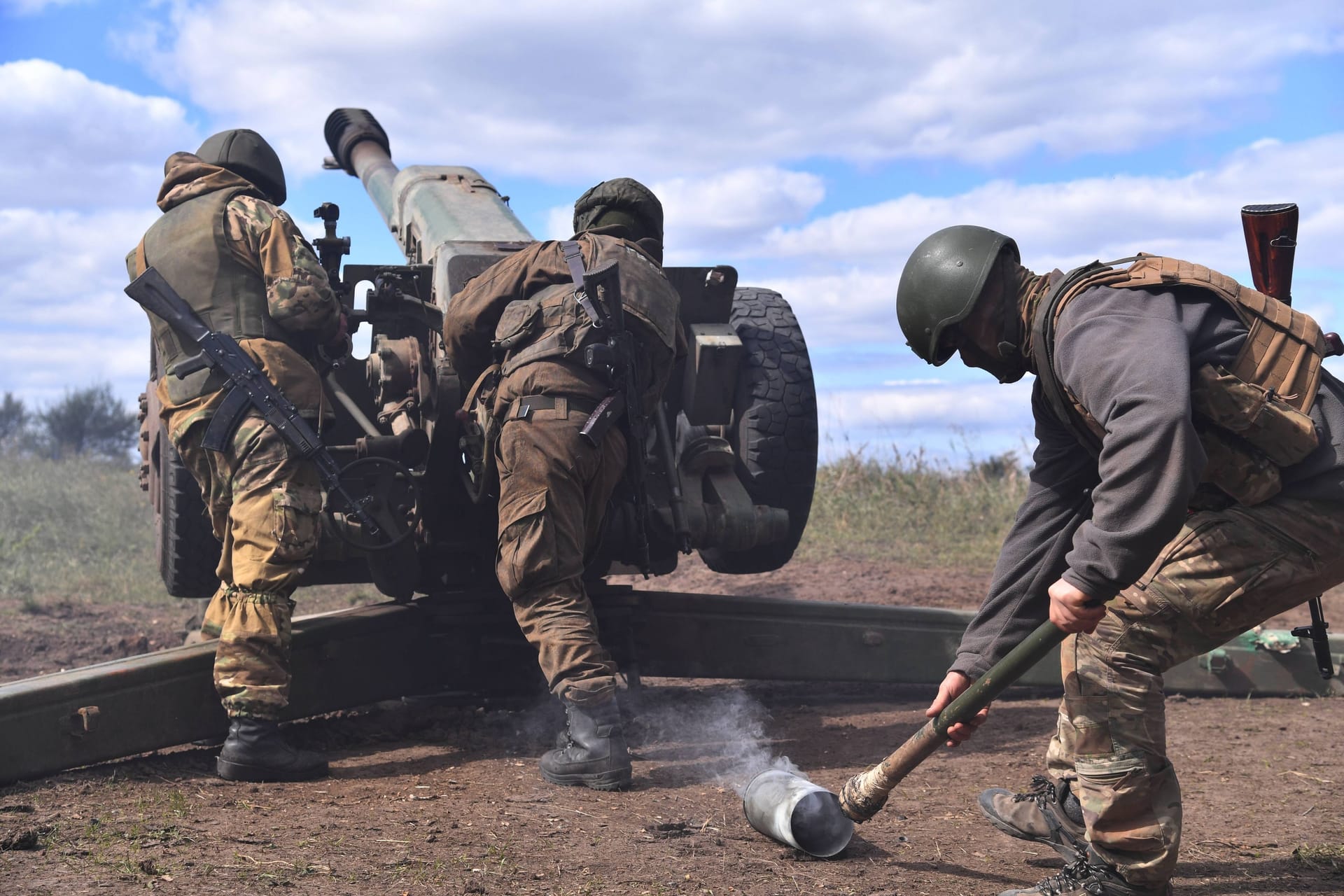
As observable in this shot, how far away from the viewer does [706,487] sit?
5.57m

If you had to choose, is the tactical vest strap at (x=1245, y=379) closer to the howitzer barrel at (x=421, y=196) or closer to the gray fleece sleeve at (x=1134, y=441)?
the gray fleece sleeve at (x=1134, y=441)

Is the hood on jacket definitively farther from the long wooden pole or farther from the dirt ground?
the long wooden pole

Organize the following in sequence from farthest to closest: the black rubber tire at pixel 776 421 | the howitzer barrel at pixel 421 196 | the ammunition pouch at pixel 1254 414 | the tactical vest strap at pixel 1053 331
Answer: the howitzer barrel at pixel 421 196, the black rubber tire at pixel 776 421, the tactical vest strap at pixel 1053 331, the ammunition pouch at pixel 1254 414

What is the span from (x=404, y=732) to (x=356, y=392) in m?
1.53

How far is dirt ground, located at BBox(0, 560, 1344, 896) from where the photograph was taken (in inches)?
127

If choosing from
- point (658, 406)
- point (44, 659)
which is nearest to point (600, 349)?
point (658, 406)

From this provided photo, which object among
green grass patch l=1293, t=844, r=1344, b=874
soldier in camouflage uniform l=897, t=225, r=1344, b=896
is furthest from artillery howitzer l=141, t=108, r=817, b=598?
green grass patch l=1293, t=844, r=1344, b=874

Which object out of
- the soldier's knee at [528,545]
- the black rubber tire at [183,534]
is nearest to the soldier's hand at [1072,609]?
the soldier's knee at [528,545]

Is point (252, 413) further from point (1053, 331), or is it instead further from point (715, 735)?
point (1053, 331)

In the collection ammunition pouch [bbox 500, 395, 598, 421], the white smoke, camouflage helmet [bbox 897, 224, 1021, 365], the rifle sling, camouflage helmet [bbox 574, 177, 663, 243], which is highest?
camouflage helmet [bbox 574, 177, 663, 243]

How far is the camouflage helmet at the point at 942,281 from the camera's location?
3.15 meters

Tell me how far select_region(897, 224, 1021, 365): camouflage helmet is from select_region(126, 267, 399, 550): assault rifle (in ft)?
7.45

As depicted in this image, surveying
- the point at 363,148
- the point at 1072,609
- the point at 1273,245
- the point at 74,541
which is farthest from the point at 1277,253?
the point at 74,541

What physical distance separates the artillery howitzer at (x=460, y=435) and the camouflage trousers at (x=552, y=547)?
697mm
